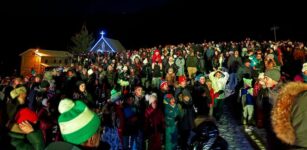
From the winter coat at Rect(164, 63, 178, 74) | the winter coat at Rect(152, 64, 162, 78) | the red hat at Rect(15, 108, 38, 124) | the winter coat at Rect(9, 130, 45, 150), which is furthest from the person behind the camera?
the winter coat at Rect(164, 63, 178, 74)

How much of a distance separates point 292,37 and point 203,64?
2226cm

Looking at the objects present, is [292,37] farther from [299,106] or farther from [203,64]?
[299,106]

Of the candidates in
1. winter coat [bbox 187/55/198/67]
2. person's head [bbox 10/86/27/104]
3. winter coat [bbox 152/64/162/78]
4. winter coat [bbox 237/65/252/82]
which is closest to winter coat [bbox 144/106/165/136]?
person's head [bbox 10/86/27/104]

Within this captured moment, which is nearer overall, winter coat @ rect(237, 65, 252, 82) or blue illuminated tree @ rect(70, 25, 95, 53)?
winter coat @ rect(237, 65, 252, 82)

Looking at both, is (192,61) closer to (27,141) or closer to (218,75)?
(218,75)

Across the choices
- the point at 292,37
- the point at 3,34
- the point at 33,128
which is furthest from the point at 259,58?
the point at 3,34

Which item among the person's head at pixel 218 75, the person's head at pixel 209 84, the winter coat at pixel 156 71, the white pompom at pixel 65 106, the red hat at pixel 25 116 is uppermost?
the winter coat at pixel 156 71

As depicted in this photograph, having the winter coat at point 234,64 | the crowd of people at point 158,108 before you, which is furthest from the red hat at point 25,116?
the winter coat at point 234,64

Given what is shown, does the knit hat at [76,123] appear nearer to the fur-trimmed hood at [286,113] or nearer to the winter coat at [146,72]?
the fur-trimmed hood at [286,113]

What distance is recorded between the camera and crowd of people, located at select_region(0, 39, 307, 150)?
10.2ft

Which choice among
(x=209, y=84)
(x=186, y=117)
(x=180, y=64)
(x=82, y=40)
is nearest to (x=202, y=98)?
(x=209, y=84)

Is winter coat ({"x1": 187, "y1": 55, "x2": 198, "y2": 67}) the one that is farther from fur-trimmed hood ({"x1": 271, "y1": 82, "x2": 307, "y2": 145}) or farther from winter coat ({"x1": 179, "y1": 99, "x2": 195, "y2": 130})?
fur-trimmed hood ({"x1": 271, "y1": 82, "x2": 307, "y2": 145})

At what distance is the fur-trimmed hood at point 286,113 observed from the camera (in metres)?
2.95

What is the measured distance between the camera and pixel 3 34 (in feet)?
277
